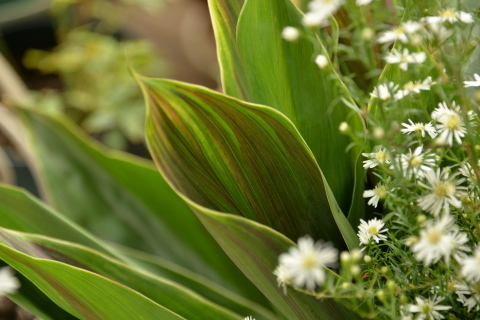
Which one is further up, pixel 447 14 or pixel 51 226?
pixel 447 14

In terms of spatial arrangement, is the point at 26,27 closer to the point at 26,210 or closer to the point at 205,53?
the point at 205,53

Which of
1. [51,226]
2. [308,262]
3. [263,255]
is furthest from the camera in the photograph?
[51,226]

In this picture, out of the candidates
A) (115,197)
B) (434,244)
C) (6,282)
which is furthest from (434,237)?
(115,197)

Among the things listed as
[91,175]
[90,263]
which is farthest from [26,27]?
[90,263]

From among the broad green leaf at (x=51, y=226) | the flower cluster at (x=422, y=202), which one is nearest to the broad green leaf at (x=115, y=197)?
the broad green leaf at (x=51, y=226)

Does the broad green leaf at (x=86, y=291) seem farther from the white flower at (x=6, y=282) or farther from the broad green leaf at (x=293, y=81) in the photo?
the broad green leaf at (x=293, y=81)

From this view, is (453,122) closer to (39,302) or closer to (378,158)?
(378,158)

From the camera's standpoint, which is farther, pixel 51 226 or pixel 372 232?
pixel 51 226
